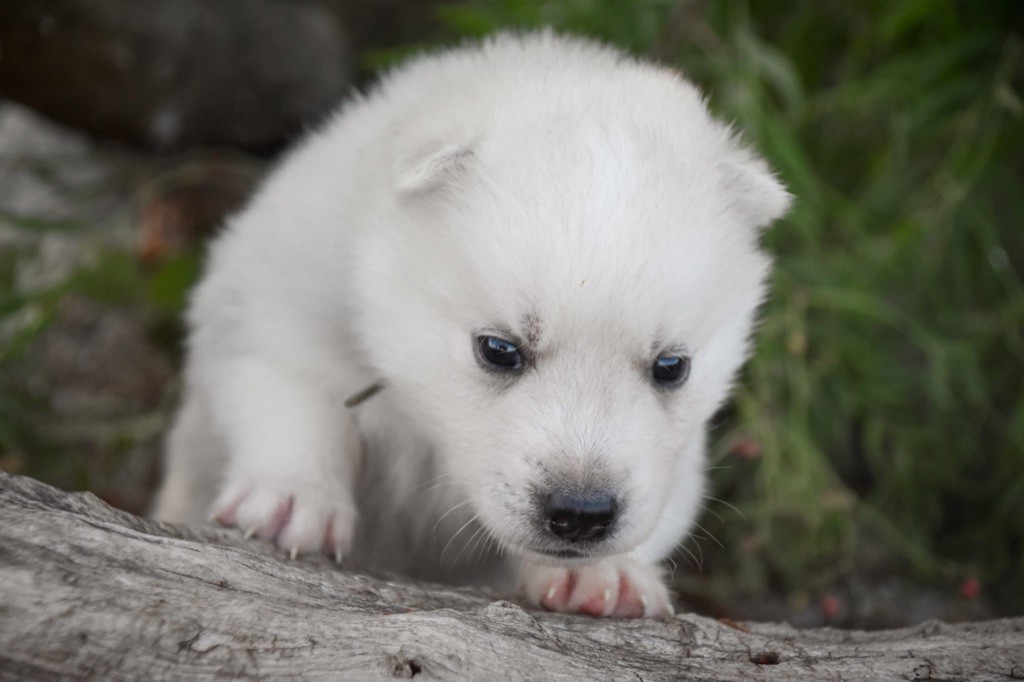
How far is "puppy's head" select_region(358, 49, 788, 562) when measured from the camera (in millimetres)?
2330

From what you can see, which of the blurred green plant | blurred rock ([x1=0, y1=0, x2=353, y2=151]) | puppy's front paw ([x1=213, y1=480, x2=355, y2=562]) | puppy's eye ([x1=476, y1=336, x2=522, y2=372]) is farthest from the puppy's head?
blurred rock ([x1=0, y1=0, x2=353, y2=151])

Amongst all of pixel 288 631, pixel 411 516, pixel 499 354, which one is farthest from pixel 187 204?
pixel 288 631

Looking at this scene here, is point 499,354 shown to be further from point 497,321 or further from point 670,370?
point 670,370

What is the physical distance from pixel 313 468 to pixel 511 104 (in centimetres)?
113

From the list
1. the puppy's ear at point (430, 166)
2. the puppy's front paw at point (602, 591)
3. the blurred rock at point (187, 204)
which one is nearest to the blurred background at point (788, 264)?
the blurred rock at point (187, 204)

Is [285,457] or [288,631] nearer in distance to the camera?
[288,631]

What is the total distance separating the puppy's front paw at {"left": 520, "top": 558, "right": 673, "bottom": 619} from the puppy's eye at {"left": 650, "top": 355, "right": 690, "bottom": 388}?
51cm

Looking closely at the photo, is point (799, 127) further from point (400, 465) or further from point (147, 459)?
point (147, 459)

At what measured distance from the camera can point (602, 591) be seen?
265cm

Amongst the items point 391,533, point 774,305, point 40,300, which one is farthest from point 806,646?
point 40,300

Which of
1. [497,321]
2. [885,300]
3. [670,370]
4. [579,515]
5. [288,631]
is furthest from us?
[885,300]

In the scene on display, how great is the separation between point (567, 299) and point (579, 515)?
0.49 metres

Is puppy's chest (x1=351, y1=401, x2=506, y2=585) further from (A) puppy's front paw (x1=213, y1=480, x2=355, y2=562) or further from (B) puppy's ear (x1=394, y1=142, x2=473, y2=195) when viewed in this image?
(B) puppy's ear (x1=394, y1=142, x2=473, y2=195)

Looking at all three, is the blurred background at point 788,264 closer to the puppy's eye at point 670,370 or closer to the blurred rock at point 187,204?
the blurred rock at point 187,204
